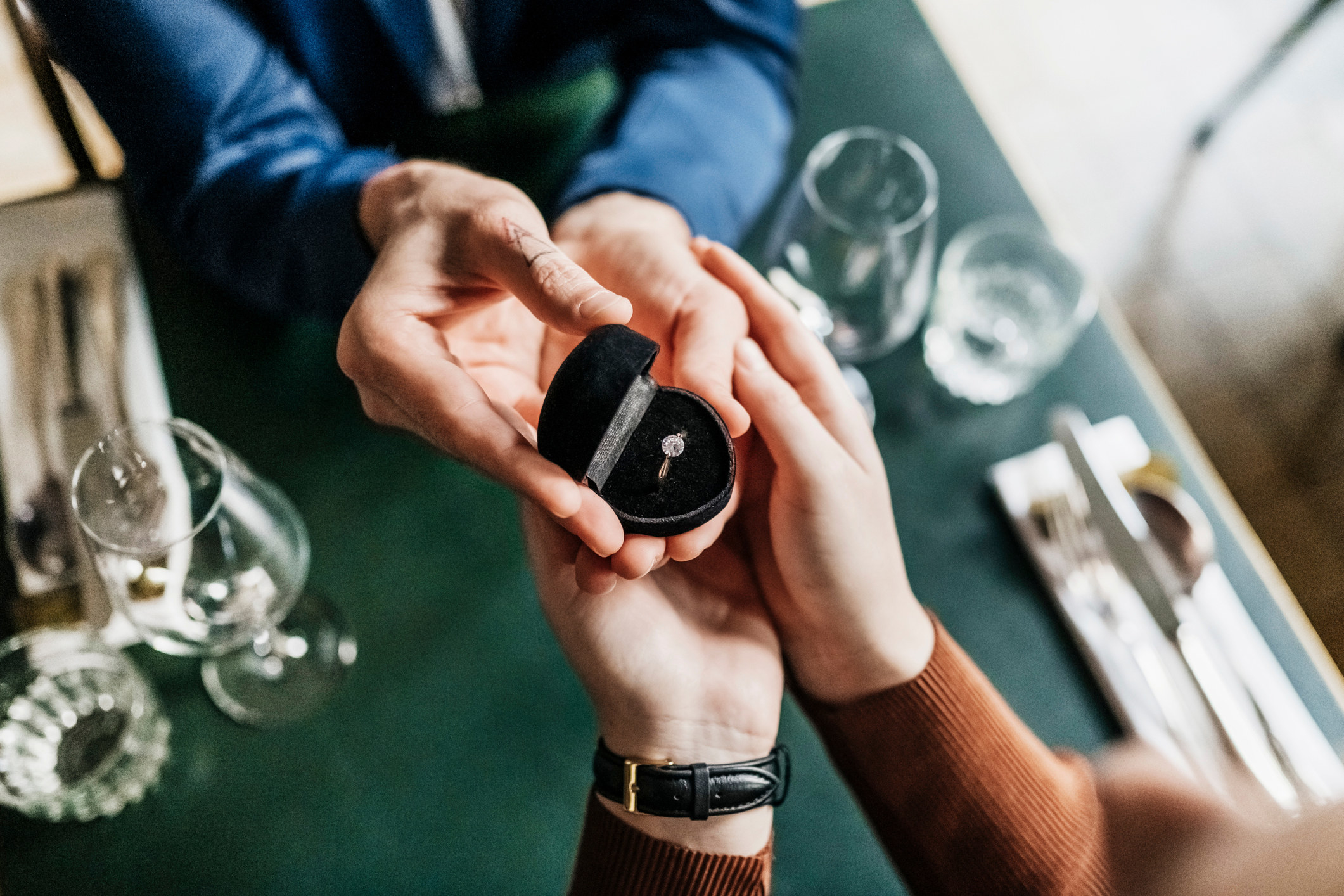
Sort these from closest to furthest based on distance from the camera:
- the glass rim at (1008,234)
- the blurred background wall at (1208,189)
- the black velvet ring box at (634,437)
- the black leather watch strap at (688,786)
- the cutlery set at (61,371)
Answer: the black velvet ring box at (634,437)
the black leather watch strap at (688,786)
the cutlery set at (61,371)
the glass rim at (1008,234)
the blurred background wall at (1208,189)

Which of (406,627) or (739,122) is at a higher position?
(739,122)

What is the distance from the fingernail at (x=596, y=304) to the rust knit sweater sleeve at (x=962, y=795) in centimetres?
34

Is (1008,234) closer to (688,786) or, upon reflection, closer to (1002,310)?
(1002,310)

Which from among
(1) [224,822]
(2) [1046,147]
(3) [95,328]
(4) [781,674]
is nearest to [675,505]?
(4) [781,674]

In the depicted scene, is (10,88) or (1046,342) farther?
(10,88)

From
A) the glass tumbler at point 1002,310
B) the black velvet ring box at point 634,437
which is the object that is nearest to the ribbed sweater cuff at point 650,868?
the black velvet ring box at point 634,437

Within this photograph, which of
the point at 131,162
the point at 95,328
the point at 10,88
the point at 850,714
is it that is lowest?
the point at 10,88

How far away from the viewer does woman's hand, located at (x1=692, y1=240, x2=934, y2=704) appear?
22.2 inches

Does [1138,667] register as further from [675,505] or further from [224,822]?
[224,822]

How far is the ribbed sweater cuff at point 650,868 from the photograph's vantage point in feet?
1.88

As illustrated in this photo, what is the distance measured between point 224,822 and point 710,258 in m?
0.50

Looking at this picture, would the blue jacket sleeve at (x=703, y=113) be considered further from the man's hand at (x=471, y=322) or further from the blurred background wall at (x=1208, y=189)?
the blurred background wall at (x=1208, y=189)

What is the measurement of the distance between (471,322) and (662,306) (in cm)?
12

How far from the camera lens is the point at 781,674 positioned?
24.9 inches
